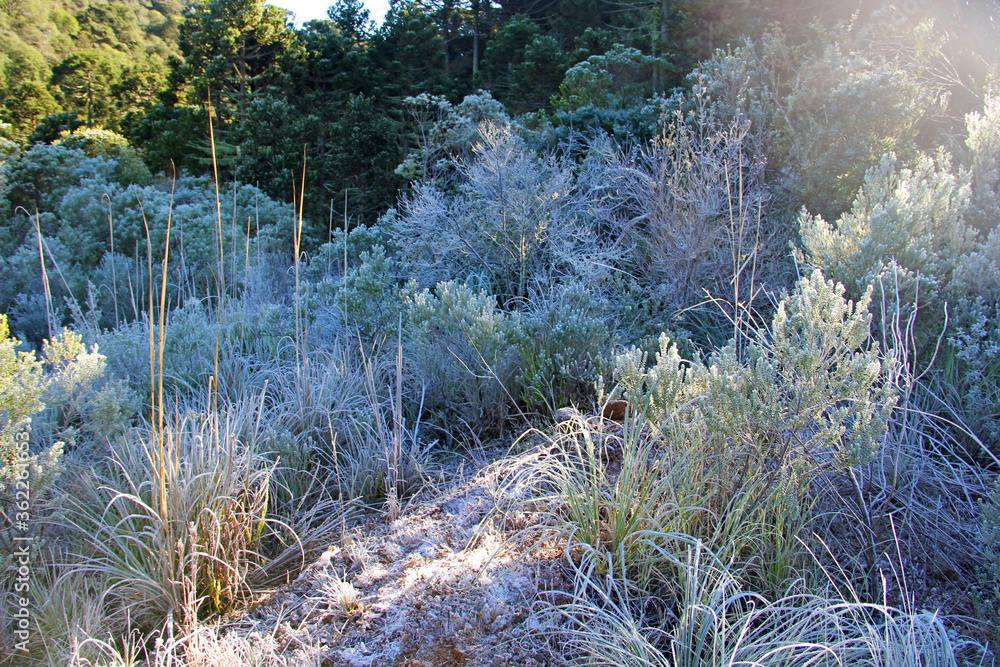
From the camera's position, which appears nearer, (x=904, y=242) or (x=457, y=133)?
(x=904, y=242)

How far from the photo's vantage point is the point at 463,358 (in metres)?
4.12

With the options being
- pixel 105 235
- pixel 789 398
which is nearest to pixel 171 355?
pixel 789 398

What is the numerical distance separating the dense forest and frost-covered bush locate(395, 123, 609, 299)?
0.05 m

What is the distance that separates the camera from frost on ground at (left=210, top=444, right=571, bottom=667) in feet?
6.59

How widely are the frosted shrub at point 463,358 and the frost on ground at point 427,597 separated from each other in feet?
3.36

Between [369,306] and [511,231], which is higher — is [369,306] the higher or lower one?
the lower one

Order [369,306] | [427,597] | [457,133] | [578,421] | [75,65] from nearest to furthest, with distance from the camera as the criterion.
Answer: [427,597] < [578,421] < [369,306] < [457,133] < [75,65]

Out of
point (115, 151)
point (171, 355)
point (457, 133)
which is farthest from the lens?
point (115, 151)

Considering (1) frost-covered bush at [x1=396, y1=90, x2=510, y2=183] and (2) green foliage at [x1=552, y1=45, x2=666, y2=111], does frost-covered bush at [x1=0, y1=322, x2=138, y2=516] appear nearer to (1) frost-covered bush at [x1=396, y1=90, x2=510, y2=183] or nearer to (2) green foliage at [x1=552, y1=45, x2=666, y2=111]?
(1) frost-covered bush at [x1=396, y1=90, x2=510, y2=183]

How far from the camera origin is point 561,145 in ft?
31.0

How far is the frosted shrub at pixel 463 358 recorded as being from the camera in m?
3.79

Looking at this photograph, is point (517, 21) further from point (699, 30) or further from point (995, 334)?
point (995, 334)

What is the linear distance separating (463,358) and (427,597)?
205 cm

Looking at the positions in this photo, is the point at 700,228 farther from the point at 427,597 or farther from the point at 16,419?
the point at 16,419
